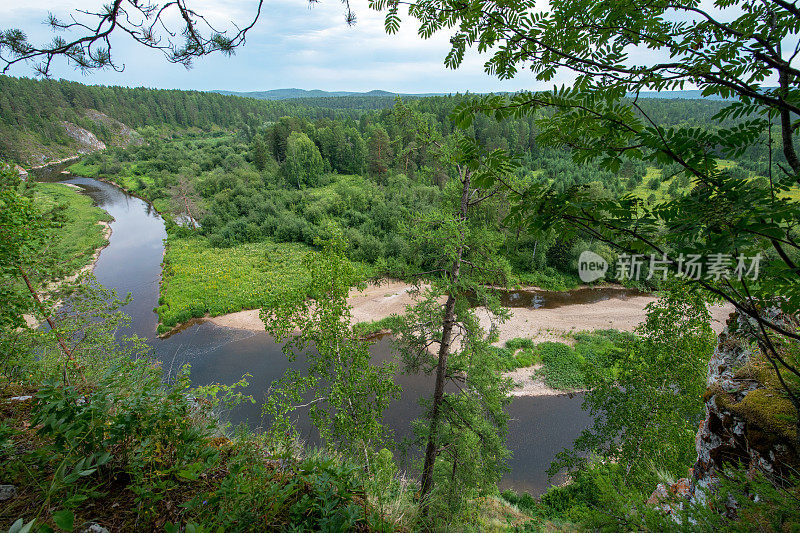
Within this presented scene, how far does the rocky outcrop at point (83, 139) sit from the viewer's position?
2795 inches

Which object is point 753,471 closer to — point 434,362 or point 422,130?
point 434,362

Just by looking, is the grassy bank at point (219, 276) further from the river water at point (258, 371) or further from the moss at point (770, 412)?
the moss at point (770, 412)

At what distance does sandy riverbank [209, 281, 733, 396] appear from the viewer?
19266mm

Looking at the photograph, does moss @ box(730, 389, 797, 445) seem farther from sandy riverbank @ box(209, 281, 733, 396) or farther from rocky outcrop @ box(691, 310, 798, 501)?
sandy riverbank @ box(209, 281, 733, 396)

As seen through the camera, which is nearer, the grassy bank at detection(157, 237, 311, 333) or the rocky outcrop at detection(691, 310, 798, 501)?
the rocky outcrop at detection(691, 310, 798, 501)

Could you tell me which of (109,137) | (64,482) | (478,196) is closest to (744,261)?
(64,482)

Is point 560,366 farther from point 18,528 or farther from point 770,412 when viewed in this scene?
point 18,528

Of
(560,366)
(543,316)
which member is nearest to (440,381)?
(560,366)

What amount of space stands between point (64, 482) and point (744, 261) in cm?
365

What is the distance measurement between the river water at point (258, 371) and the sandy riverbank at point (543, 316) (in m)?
1.30

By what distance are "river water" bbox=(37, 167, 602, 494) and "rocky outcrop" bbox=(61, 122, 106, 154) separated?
66697mm

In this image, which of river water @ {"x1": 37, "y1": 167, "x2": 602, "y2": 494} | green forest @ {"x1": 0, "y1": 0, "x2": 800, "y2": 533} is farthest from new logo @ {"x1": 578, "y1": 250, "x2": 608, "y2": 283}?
river water @ {"x1": 37, "y1": 167, "x2": 602, "y2": 494}

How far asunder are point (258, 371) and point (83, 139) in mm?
91907

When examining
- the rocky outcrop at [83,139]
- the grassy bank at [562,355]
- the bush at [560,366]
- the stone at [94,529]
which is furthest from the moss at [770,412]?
the rocky outcrop at [83,139]
